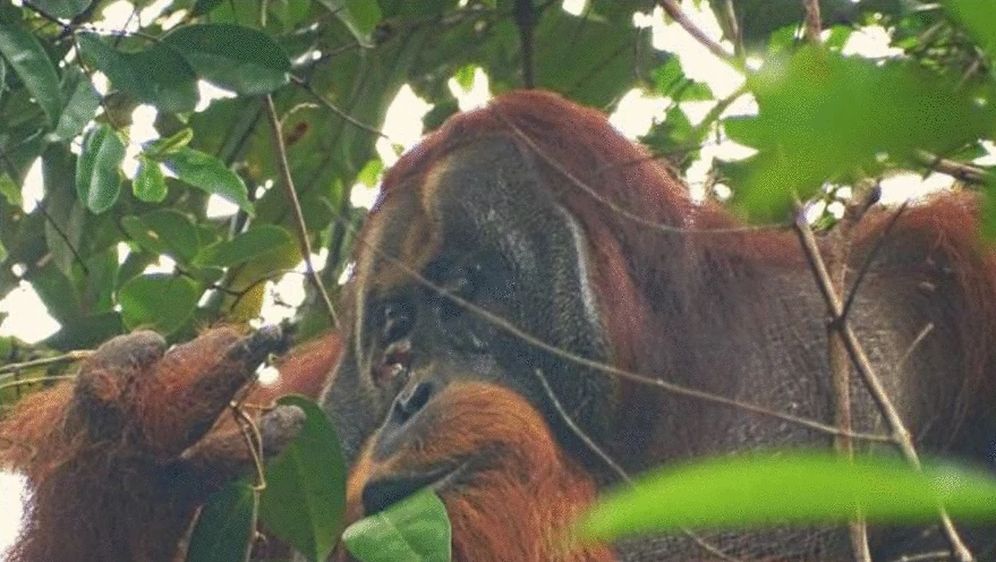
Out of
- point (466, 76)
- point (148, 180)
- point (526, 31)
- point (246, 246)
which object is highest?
point (526, 31)

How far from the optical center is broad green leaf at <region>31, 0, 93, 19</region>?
2.93m

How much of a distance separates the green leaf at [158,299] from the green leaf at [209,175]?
1.19 feet

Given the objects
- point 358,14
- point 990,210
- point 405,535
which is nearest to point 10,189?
point 358,14

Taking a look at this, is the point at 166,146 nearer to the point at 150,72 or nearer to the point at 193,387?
the point at 150,72

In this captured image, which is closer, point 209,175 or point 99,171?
point 99,171

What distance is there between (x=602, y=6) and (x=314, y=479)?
1.94 meters

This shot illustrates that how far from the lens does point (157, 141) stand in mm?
3016

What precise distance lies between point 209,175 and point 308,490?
2.57ft

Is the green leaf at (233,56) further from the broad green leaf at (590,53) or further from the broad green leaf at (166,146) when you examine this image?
the broad green leaf at (590,53)

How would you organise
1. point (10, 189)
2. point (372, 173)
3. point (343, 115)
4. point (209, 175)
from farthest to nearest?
point (372, 173)
point (343, 115)
point (10, 189)
point (209, 175)

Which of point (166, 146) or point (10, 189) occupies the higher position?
point (166, 146)

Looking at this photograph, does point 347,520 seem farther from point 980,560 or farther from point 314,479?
point 980,560

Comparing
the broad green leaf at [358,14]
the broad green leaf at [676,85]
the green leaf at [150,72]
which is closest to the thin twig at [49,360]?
the green leaf at [150,72]

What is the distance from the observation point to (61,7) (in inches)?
116
